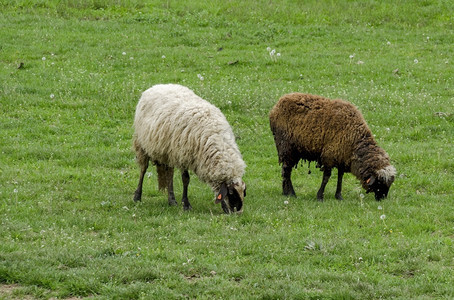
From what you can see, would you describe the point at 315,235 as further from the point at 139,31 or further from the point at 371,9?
the point at 371,9

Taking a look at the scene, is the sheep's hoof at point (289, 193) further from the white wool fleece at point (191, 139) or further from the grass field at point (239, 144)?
the white wool fleece at point (191, 139)

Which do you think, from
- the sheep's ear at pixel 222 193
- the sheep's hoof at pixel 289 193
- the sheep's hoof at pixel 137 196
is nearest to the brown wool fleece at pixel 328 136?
the sheep's hoof at pixel 289 193

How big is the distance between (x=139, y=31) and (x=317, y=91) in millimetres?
8304

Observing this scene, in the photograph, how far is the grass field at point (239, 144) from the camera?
795cm

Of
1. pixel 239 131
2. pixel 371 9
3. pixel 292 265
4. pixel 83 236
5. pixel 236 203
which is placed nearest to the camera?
pixel 292 265

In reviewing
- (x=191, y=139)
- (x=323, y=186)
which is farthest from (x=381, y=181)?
(x=191, y=139)

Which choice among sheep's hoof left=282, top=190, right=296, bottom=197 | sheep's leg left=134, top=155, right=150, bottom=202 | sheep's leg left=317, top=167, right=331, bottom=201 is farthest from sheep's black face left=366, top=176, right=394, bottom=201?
sheep's leg left=134, top=155, right=150, bottom=202

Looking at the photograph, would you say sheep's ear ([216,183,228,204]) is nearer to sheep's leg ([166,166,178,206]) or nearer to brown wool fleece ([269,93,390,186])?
sheep's leg ([166,166,178,206])

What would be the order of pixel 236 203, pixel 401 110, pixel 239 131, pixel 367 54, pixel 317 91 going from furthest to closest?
pixel 367 54, pixel 317 91, pixel 401 110, pixel 239 131, pixel 236 203

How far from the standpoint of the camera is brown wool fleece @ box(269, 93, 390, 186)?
11.8 metres

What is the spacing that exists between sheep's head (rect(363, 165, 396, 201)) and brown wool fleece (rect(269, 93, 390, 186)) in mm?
83

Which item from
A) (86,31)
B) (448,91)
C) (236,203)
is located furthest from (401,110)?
(86,31)

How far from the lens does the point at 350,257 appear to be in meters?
8.56

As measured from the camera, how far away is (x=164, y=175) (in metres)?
12.1
